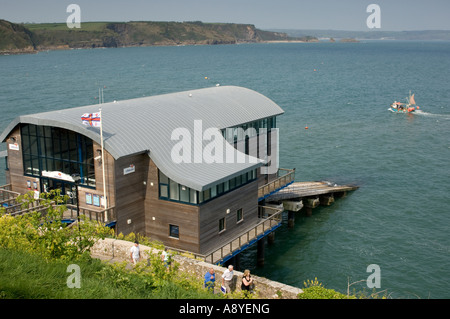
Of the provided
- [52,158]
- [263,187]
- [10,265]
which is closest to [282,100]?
[263,187]

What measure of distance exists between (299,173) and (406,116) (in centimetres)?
4760

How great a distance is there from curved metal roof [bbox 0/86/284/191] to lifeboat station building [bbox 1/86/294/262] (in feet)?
0.24

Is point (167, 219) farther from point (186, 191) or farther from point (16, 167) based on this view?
point (16, 167)

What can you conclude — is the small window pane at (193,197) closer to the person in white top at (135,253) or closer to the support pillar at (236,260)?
the support pillar at (236,260)

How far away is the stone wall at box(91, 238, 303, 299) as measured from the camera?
2141cm

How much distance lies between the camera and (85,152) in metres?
31.9

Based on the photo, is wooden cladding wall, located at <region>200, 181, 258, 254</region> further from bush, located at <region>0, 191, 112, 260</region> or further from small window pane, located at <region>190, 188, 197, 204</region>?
bush, located at <region>0, 191, 112, 260</region>

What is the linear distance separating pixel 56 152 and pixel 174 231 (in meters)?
9.89

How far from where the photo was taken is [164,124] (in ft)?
113

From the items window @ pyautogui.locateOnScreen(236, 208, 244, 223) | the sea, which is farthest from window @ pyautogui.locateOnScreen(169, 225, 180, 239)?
the sea

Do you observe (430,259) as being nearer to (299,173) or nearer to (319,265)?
(319,265)

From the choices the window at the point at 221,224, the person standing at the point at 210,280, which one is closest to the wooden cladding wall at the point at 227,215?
the window at the point at 221,224

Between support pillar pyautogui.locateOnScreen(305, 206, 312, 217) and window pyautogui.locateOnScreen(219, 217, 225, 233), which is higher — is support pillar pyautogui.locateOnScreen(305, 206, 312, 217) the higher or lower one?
the lower one

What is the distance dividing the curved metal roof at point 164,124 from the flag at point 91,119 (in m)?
0.44
